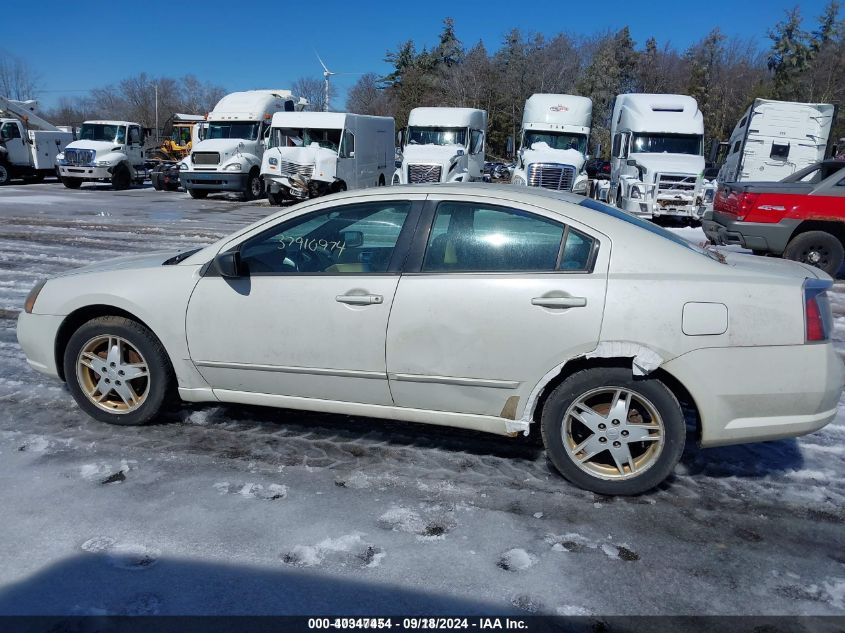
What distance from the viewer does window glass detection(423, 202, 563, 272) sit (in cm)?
334

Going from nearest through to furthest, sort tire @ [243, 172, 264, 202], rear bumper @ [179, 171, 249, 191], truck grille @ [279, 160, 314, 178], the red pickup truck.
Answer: the red pickup truck < truck grille @ [279, 160, 314, 178] < rear bumper @ [179, 171, 249, 191] < tire @ [243, 172, 264, 202]

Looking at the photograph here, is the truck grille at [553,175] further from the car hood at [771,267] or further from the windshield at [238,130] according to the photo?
the car hood at [771,267]

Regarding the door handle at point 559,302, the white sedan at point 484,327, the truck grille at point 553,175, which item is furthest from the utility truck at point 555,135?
the door handle at point 559,302

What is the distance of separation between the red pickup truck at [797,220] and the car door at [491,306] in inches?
301

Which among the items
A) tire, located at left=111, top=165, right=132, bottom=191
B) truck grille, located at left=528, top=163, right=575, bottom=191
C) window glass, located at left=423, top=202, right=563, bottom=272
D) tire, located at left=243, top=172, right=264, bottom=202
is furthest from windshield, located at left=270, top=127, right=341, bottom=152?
window glass, located at left=423, top=202, right=563, bottom=272

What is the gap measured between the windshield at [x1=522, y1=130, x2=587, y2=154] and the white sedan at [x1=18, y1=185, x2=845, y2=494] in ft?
53.8

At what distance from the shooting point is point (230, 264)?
358 cm

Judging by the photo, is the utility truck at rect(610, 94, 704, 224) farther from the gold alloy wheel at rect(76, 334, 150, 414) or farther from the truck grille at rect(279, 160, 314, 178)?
the gold alloy wheel at rect(76, 334, 150, 414)

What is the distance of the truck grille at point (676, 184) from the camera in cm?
1662

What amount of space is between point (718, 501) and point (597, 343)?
110 cm

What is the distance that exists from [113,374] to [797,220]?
9548 mm

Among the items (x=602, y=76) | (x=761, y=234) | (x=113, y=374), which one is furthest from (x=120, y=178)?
(x=602, y=76)

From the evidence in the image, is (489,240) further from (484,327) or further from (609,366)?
(609,366)

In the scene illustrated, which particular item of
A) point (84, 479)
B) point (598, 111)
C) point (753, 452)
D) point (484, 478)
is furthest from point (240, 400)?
point (598, 111)
